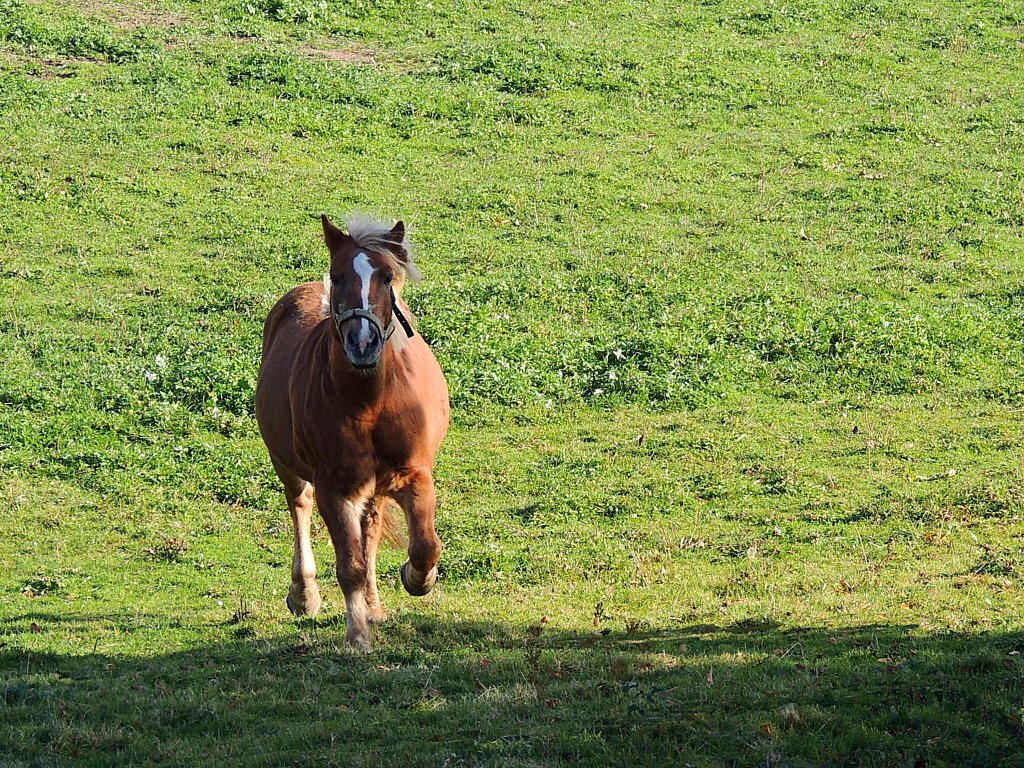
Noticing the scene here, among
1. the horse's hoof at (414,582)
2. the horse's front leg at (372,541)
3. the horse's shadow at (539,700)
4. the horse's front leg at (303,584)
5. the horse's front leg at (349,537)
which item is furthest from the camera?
the horse's front leg at (303,584)

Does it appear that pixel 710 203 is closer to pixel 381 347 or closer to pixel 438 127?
pixel 438 127

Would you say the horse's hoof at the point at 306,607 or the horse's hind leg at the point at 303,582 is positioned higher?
the horse's hind leg at the point at 303,582

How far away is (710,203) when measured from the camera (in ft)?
70.2

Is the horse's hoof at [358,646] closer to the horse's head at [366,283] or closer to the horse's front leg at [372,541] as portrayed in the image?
the horse's front leg at [372,541]

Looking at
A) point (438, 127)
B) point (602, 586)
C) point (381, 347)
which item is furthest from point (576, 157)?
point (381, 347)

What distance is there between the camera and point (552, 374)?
15.8 metres

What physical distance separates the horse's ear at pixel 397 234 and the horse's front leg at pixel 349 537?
5.39ft

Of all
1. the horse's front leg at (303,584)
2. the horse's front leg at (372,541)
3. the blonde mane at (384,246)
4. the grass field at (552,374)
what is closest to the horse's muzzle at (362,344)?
the blonde mane at (384,246)

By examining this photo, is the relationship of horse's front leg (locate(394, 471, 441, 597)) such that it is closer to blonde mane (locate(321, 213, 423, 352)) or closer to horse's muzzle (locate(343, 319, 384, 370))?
blonde mane (locate(321, 213, 423, 352))

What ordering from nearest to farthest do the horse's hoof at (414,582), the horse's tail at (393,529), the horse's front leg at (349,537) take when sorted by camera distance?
1. the horse's front leg at (349,537)
2. the horse's hoof at (414,582)
3. the horse's tail at (393,529)

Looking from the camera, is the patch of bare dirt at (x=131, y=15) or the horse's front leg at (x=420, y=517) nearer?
the horse's front leg at (x=420, y=517)

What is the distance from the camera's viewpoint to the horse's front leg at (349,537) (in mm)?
8508

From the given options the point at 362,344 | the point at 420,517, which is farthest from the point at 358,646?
the point at 362,344

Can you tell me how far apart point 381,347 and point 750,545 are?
16.5 feet
